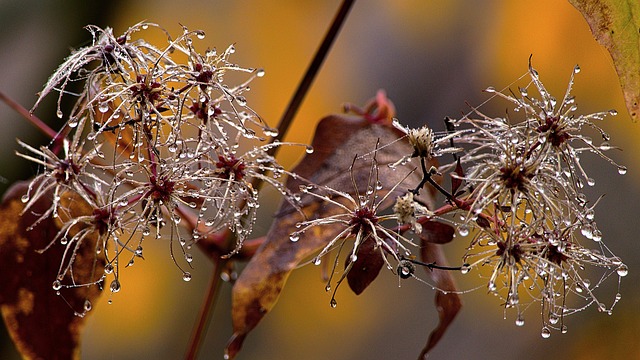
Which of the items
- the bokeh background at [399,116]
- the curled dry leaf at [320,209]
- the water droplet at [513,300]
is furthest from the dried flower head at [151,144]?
the bokeh background at [399,116]

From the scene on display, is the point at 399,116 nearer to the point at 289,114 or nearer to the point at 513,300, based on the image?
the point at 289,114

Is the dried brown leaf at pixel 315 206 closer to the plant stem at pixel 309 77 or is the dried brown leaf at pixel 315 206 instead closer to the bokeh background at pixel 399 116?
the plant stem at pixel 309 77

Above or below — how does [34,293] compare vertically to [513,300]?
below

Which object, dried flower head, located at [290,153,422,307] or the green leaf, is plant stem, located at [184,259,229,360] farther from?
the green leaf

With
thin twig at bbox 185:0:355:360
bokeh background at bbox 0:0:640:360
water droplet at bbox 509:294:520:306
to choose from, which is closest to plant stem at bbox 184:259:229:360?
thin twig at bbox 185:0:355:360

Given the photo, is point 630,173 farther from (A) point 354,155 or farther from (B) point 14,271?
(B) point 14,271

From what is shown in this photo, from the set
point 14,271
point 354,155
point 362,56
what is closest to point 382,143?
point 354,155

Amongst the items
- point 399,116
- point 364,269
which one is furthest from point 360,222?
point 399,116
